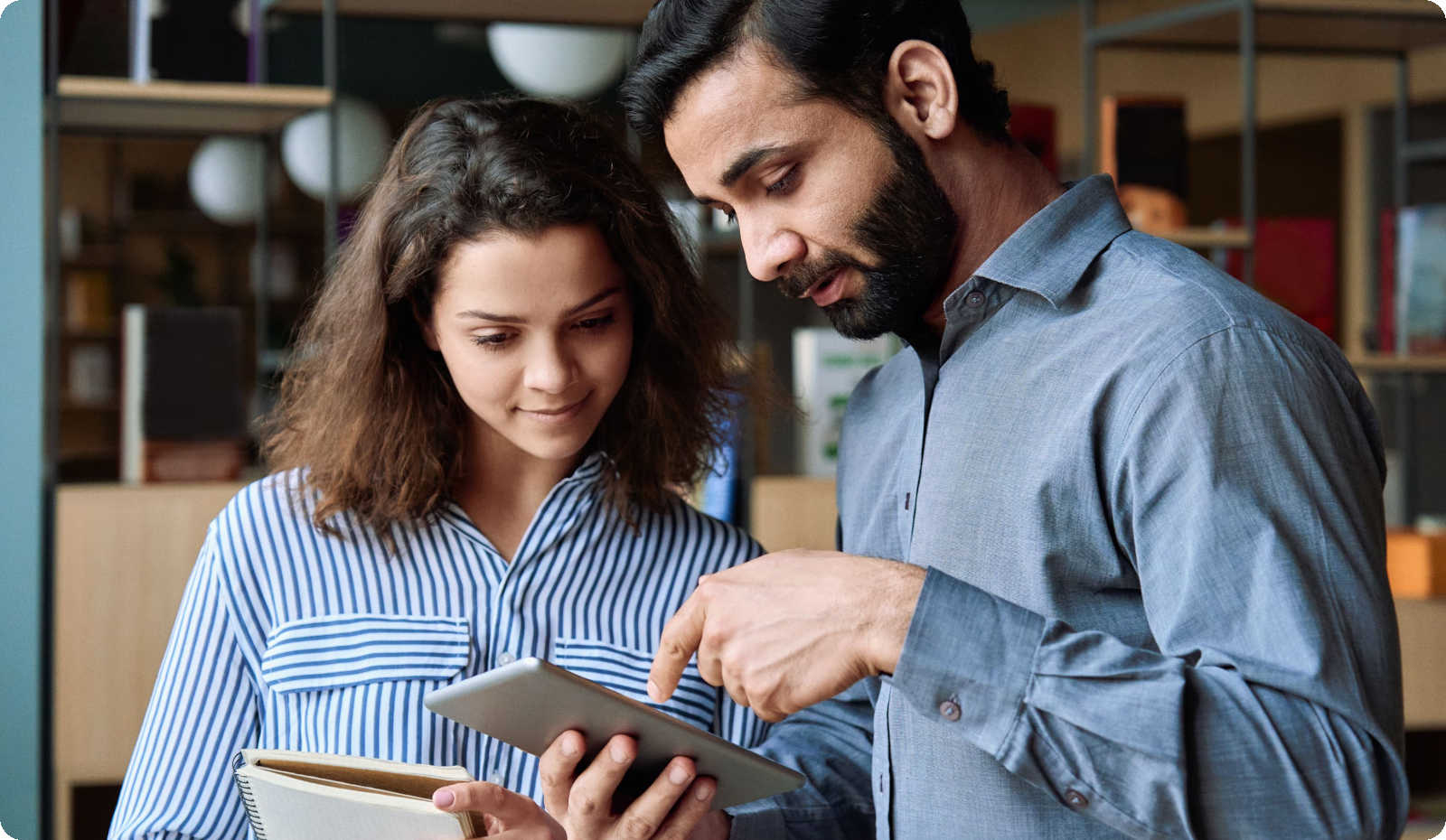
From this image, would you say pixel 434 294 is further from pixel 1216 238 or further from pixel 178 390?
pixel 1216 238

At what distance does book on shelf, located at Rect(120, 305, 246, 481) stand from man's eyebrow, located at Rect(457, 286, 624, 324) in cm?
157

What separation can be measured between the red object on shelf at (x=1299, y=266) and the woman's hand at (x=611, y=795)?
10.6 ft

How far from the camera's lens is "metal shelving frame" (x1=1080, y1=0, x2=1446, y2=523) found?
3418 millimetres

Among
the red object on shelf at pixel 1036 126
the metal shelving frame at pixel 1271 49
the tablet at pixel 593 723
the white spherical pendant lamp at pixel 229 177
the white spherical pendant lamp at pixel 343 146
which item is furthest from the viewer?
the white spherical pendant lamp at pixel 229 177

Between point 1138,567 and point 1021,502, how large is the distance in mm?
113

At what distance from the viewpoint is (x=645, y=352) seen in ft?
5.24

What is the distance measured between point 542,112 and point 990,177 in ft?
1.71

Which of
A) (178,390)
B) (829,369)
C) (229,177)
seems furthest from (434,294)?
(229,177)

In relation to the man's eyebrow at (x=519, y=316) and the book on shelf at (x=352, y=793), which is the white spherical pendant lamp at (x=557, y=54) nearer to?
the man's eyebrow at (x=519, y=316)

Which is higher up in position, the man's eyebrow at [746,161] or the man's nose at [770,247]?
Result: the man's eyebrow at [746,161]

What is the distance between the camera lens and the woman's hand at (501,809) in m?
1.09

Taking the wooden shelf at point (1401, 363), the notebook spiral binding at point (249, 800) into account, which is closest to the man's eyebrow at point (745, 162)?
the notebook spiral binding at point (249, 800)

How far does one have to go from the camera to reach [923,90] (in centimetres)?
124

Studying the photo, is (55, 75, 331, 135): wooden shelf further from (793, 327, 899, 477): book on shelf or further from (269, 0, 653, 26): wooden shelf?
(793, 327, 899, 477): book on shelf
